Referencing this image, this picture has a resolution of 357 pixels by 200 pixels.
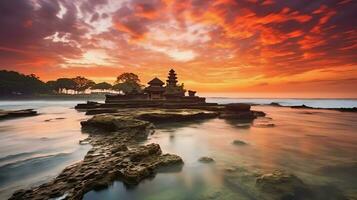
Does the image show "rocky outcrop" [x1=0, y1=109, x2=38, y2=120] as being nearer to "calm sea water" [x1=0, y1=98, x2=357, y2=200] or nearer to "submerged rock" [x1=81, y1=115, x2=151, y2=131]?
"calm sea water" [x1=0, y1=98, x2=357, y2=200]

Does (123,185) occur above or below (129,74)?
below

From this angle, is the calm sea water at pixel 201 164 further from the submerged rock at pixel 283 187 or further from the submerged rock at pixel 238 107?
the submerged rock at pixel 238 107

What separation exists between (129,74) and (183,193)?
9512 cm

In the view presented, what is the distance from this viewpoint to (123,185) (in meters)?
5.94

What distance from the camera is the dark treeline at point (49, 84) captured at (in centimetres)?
8506

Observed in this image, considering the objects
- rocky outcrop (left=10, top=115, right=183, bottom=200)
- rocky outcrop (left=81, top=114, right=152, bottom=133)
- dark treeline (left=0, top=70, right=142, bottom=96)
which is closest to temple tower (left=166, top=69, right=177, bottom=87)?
dark treeline (left=0, top=70, right=142, bottom=96)

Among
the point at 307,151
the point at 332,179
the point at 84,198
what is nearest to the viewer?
the point at 84,198

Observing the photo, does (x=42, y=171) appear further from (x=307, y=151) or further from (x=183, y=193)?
(x=307, y=151)

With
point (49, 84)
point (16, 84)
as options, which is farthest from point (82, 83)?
point (16, 84)

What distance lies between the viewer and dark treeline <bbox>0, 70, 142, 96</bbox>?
279ft

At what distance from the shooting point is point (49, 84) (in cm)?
10475

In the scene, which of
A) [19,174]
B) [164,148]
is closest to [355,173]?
[164,148]

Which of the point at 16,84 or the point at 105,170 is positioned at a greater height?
the point at 16,84

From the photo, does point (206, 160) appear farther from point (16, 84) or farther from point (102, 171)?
point (16, 84)
